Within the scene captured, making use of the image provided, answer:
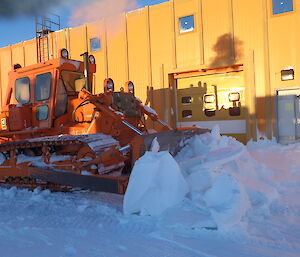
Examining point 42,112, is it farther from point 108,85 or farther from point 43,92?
point 108,85

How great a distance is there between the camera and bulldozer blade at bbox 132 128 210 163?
12.9 feet

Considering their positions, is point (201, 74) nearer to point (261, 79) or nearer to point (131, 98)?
point (261, 79)

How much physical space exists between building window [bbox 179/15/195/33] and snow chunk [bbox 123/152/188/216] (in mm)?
8809

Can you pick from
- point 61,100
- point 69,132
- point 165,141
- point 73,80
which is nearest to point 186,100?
point 73,80

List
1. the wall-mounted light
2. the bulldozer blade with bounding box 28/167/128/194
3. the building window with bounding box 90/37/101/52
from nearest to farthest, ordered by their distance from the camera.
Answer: the bulldozer blade with bounding box 28/167/128/194, the wall-mounted light, the building window with bounding box 90/37/101/52

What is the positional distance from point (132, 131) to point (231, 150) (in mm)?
1868

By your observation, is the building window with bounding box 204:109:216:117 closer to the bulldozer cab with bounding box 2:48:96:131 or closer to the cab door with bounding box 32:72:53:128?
the bulldozer cab with bounding box 2:48:96:131

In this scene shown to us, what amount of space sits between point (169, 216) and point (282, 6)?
9270 millimetres

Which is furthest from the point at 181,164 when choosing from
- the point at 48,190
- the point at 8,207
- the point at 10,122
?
the point at 10,122

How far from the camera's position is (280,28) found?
956cm

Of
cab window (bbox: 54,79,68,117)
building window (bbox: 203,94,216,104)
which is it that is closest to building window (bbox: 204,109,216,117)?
building window (bbox: 203,94,216,104)

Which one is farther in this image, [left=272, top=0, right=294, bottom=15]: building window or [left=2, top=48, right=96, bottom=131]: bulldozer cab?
[left=272, top=0, right=294, bottom=15]: building window

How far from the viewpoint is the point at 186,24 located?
11000mm

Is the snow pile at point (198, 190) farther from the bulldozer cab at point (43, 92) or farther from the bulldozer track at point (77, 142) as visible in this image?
the bulldozer cab at point (43, 92)
